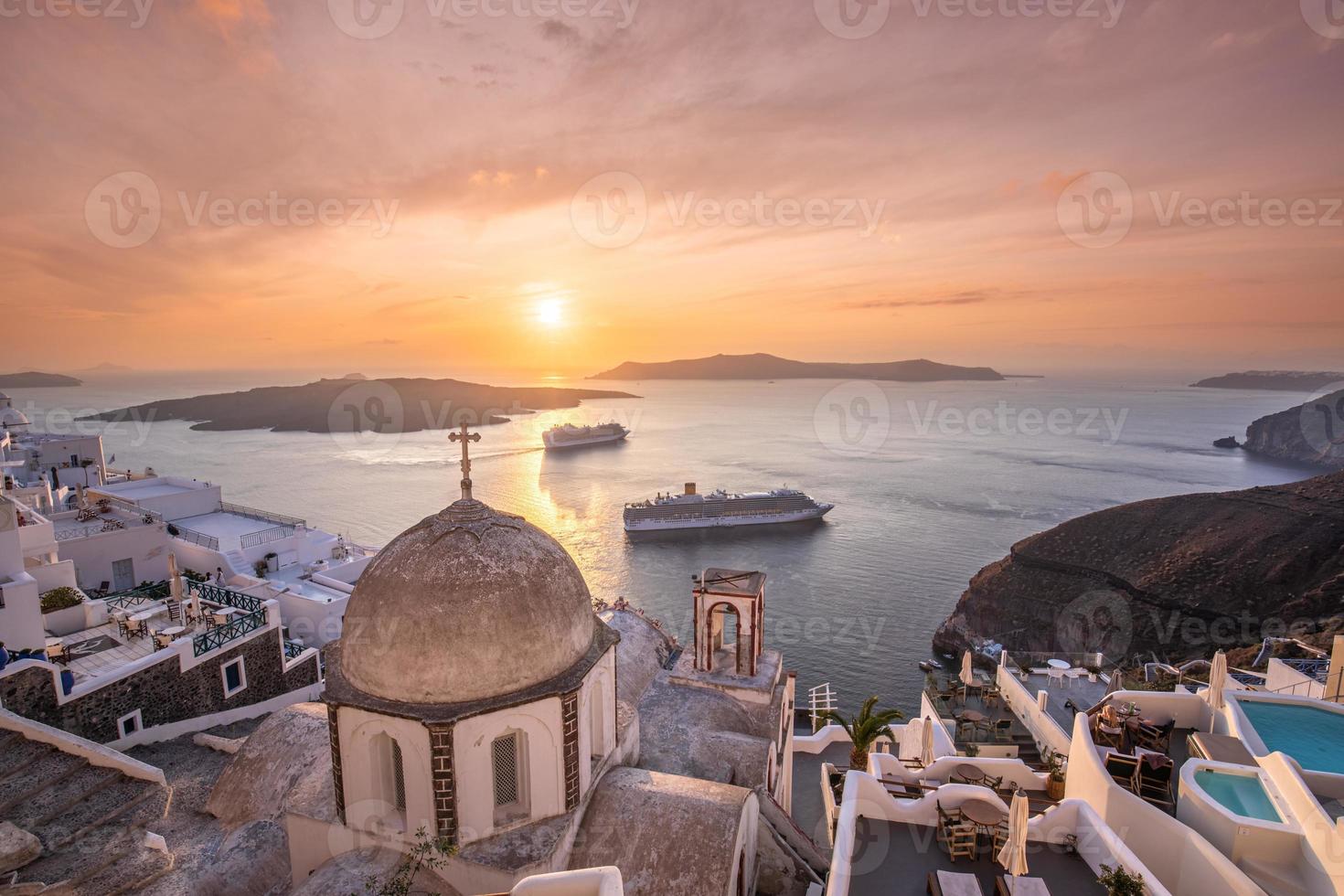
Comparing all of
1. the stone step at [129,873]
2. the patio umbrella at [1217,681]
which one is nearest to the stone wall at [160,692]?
the stone step at [129,873]

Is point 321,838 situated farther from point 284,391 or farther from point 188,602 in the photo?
point 284,391

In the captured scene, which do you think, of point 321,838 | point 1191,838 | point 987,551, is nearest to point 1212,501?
point 987,551

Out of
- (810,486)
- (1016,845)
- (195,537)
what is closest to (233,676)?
(195,537)

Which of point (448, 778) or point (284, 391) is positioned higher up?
point (284, 391)

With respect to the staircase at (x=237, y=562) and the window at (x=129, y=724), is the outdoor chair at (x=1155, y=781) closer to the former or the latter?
the window at (x=129, y=724)

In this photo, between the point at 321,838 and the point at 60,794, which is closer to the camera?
the point at 321,838

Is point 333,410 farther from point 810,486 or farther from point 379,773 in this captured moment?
point 379,773
